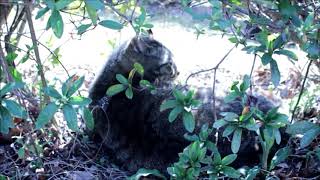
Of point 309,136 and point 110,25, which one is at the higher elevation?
point 110,25

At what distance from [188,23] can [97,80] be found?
3124mm

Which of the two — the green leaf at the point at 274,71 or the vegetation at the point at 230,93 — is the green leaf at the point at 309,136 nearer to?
the vegetation at the point at 230,93

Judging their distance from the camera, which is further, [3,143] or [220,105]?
[3,143]

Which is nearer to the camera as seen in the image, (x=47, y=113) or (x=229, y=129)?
(x=47, y=113)

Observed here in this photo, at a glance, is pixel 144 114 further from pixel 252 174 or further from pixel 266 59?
pixel 266 59

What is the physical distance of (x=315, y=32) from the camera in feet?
5.45

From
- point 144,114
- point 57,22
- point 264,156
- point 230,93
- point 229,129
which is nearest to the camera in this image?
point 57,22

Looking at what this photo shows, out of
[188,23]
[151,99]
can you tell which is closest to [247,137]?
[151,99]

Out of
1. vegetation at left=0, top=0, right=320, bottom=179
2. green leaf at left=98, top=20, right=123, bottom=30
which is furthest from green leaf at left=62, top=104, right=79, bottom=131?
green leaf at left=98, top=20, right=123, bottom=30

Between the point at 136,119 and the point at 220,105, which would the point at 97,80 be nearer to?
the point at 136,119

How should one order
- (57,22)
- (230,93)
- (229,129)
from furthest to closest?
(230,93) < (229,129) < (57,22)

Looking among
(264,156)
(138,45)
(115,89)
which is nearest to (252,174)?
(264,156)

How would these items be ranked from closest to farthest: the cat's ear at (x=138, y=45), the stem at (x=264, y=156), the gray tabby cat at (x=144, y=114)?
the stem at (x=264, y=156)
the gray tabby cat at (x=144, y=114)
the cat's ear at (x=138, y=45)

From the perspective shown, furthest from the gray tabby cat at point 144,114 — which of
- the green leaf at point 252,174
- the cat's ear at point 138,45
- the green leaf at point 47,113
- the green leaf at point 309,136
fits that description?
the green leaf at point 47,113
